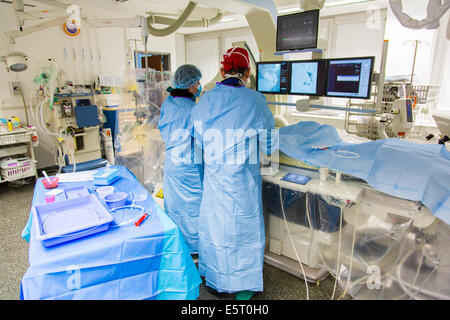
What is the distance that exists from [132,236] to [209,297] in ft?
2.94

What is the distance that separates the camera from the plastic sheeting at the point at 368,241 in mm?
1486

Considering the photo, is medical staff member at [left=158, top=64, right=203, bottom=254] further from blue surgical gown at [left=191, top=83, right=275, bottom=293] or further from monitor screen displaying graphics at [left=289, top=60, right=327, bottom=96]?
monitor screen displaying graphics at [left=289, top=60, right=327, bottom=96]

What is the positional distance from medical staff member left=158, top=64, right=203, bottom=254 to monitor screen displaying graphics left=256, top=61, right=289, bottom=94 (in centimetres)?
52

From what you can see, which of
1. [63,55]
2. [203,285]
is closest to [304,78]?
[203,285]

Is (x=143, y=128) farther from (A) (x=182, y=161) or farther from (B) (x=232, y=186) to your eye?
(B) (x=232, y=186)

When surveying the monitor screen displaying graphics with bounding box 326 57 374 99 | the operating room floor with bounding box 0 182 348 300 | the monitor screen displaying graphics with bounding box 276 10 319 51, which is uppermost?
the monitor screen displaying graphics with bounding box 276 10 319 51

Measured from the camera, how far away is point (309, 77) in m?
1.95

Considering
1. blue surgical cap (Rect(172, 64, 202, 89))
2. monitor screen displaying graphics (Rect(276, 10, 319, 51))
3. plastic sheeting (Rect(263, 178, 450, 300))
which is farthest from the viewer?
blue surgical cap (Rect(172, 64, 202, 89))

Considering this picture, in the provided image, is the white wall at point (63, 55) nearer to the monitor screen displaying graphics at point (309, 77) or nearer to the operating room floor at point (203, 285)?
the operating room floor at point (203, 285)

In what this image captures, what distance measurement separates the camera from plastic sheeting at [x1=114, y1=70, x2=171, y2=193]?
3131 millimetres

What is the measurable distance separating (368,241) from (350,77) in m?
1.00

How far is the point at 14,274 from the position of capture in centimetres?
205

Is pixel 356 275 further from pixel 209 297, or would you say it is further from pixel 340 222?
pixel 209 297

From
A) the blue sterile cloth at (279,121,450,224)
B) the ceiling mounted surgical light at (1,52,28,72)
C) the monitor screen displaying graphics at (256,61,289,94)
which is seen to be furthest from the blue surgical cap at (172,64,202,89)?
the ceiling mounted surgical light at (1,52,28,72)
